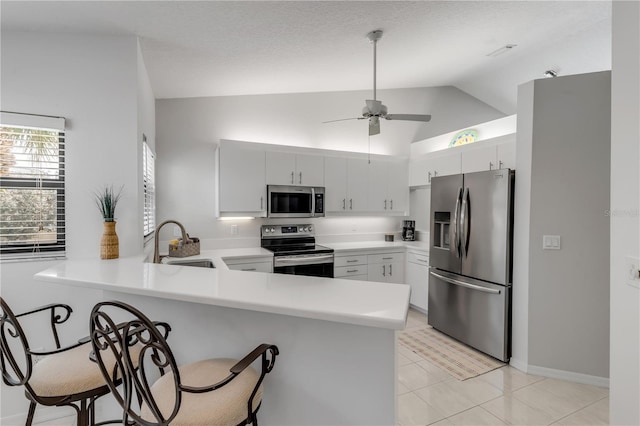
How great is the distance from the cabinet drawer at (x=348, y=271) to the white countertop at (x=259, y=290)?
8.44 feet

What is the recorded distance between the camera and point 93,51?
223 centimetres

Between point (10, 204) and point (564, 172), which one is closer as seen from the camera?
point (10, 204)

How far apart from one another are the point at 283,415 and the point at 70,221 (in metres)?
1.92

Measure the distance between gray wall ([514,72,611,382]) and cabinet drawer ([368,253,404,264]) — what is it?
1901 millimetres

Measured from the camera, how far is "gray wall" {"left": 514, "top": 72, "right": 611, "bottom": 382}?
259cm

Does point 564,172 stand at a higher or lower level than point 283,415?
higher

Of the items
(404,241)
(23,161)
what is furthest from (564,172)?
(23,161)

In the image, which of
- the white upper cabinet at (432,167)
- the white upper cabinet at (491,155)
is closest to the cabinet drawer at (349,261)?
the white upper cabinet at (432,167)

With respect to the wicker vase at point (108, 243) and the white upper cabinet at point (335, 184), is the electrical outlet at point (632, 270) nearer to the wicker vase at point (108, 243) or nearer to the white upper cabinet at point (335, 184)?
the wicker vase at point (108, 243)

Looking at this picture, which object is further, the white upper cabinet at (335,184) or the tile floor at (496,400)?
the white upper cabinet at (335,184)

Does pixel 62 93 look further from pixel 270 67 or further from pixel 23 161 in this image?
pixel 270 67

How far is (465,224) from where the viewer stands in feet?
10.6

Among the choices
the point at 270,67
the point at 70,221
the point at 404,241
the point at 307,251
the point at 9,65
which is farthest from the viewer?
the point at 404,241

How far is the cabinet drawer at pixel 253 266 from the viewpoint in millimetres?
3645
